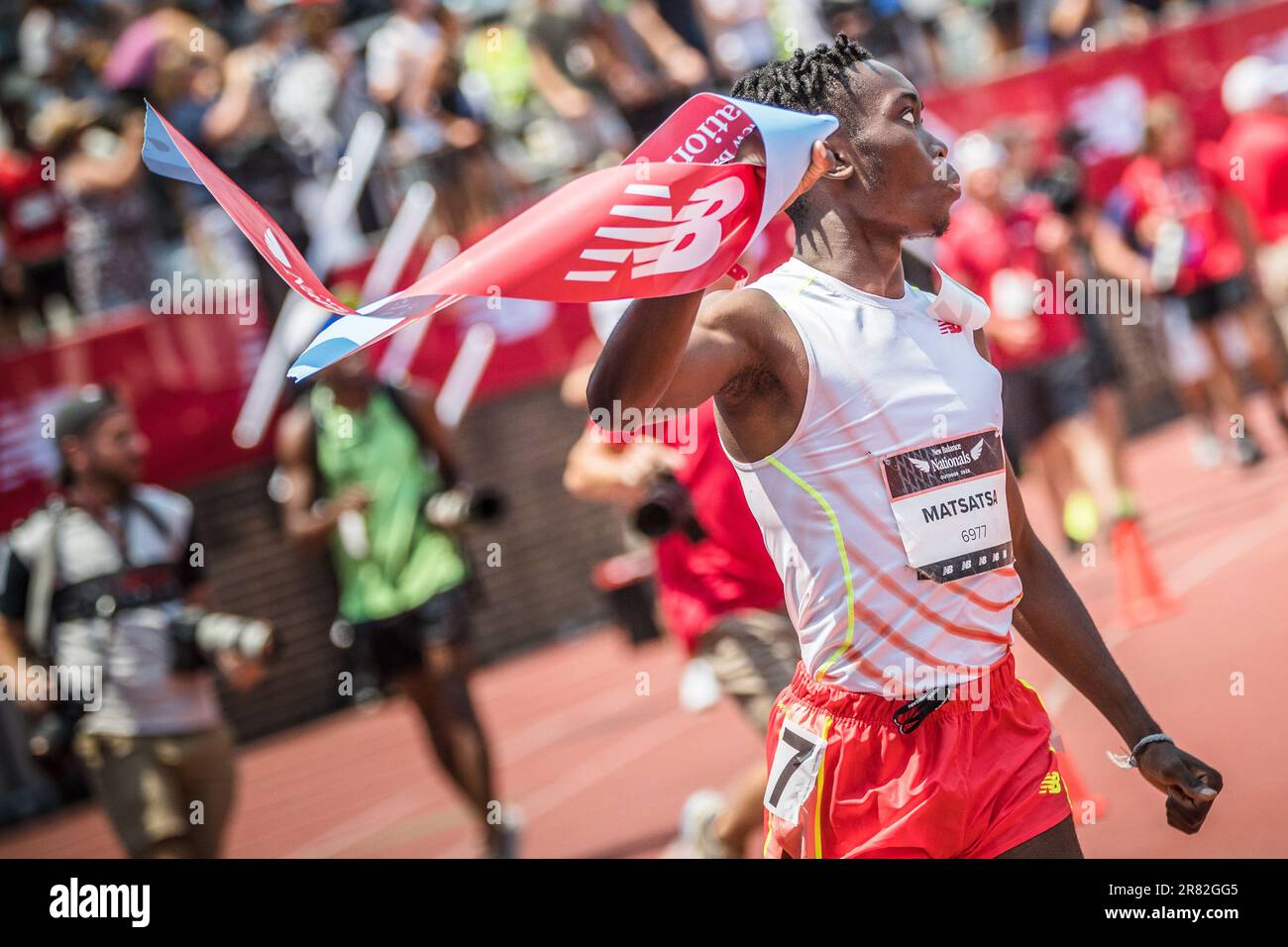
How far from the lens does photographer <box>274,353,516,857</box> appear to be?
256 inches

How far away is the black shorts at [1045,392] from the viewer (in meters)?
9.06

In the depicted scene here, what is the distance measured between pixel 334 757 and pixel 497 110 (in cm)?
465

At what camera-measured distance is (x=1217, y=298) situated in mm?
10719

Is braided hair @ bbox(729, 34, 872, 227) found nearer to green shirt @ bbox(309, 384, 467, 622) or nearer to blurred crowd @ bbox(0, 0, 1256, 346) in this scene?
green shirt @ bbox(309, 384, 467, 622)

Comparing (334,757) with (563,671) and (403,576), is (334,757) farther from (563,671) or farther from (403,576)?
(403,576)

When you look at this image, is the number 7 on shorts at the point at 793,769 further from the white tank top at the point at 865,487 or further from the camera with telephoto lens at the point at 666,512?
the camera with telephoto lens at the point at 666,512

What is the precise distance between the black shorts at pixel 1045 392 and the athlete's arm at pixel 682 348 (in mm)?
6645

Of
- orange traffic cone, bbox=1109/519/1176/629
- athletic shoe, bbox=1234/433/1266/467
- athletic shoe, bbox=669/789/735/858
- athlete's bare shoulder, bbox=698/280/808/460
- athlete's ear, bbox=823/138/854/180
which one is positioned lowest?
athletic shoe, bbox=669/789/735/858

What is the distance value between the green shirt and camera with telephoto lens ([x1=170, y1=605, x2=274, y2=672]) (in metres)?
1.14

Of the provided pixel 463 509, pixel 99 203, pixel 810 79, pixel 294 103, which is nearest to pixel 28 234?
pixel 99 203

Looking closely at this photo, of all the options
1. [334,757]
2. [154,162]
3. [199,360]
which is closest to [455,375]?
[199,360]

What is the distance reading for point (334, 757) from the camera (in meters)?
10.6

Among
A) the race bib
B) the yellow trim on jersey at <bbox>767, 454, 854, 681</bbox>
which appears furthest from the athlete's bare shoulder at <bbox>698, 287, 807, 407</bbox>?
the race bib

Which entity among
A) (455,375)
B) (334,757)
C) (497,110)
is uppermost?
(497,110)
